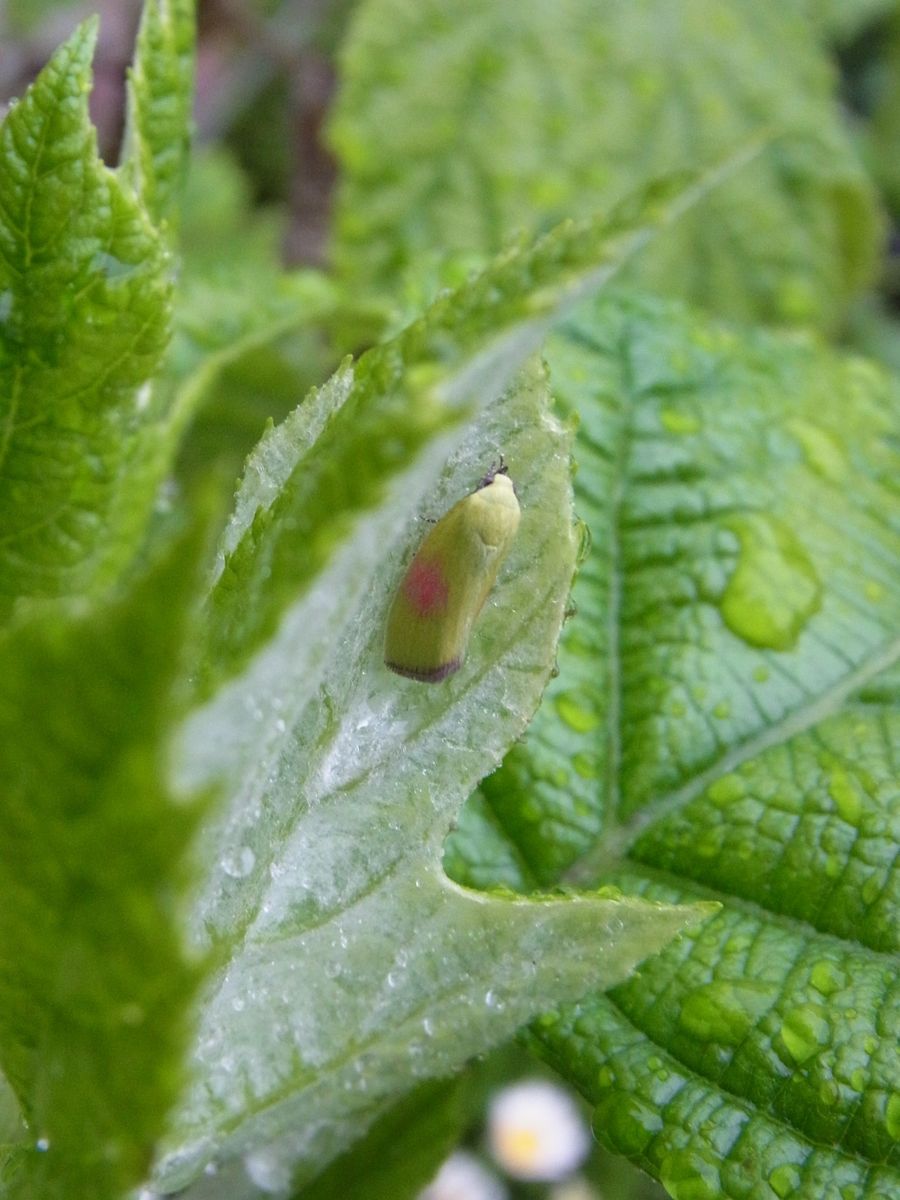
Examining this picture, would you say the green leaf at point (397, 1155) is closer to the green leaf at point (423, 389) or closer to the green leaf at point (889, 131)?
the green leaf at point (423, 389)

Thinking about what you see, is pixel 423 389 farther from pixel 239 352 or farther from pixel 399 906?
pixel 239 352

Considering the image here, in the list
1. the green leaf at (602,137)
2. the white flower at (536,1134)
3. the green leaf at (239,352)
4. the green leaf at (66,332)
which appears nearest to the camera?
the green leaf at (66,332)

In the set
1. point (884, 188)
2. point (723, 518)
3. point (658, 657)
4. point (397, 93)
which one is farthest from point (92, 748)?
point (884, 188)

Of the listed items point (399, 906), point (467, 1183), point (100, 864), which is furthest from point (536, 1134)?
point (100, 864)

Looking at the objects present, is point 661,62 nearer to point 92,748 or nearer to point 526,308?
point 526,308

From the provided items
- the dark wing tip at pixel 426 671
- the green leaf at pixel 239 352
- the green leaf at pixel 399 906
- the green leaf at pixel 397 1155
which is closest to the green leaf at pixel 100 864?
the green leaf at pixel 399 906
